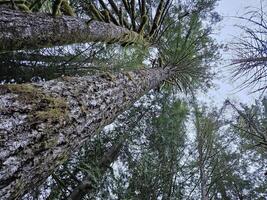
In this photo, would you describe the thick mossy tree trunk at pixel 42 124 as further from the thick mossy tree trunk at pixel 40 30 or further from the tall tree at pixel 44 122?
the thick mossy tree trunk at pixel 40 30

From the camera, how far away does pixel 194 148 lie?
9.74 meters

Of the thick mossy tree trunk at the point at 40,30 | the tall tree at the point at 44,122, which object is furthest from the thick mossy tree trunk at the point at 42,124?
the thick mossy tree trunk at the point at 40,30

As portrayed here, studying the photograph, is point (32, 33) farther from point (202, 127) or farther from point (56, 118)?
point (202, 127)

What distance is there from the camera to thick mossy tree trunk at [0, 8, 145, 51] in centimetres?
329

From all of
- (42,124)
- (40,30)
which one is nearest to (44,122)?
(42,124)

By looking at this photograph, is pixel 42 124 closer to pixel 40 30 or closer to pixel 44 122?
pixel 44 122

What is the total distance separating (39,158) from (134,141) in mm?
6925

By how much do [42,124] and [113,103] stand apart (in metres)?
1.57

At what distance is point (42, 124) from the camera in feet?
6.64

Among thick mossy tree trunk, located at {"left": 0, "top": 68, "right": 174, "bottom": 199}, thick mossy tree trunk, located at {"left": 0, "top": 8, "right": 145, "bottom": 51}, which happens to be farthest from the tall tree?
thick mossy tree trunk, located at {"left": 0, "top": 8, "right": 145, "bottom": 51}

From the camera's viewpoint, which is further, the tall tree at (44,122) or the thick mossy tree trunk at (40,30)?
the thick mossy tree trunk at (40,30)

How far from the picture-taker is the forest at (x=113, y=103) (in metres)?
2.09

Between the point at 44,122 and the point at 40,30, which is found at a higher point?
the point at 40,30

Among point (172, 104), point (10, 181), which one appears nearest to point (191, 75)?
point (172, 104)
